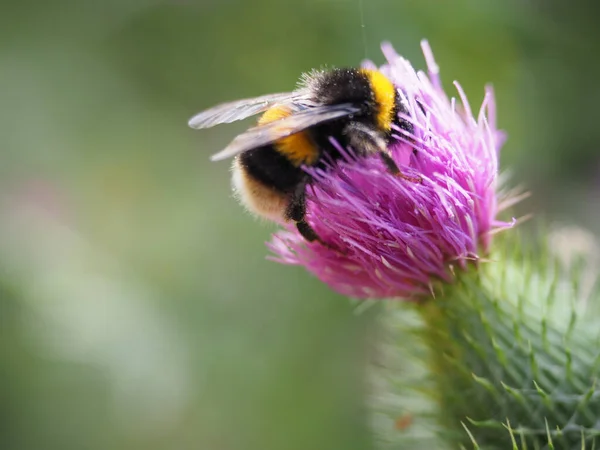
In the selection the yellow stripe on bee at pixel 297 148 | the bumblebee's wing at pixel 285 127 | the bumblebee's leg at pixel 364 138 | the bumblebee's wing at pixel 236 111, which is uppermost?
the bumblebee's wing at pixel 236 111

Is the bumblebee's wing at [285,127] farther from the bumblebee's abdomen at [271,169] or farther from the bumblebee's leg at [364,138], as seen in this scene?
the bumblebee's abdomen at [271,169]

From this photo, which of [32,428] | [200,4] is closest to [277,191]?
[200,4]

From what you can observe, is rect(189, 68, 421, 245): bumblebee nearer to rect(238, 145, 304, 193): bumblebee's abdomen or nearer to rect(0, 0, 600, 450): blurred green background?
rect(238, 145, 304, 193): bumblebee's abdomen

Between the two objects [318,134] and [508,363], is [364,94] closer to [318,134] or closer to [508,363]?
[318,134]

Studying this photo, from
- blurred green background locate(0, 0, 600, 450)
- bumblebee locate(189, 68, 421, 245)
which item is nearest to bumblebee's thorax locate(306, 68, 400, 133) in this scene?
bumblebee locate(189, 68, 421, 245)

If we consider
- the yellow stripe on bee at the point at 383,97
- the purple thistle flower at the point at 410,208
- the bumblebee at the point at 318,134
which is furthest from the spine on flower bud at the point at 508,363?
the yellow stripe on bee at the point at 383,97

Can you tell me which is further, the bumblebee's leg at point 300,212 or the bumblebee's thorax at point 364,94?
the bumblebee's leg at point 300,212

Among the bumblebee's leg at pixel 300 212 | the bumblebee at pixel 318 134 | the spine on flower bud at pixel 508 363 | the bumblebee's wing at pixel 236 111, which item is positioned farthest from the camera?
the spine on flower bud at pixel 508 363
